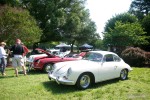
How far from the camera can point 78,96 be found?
22.7 feet

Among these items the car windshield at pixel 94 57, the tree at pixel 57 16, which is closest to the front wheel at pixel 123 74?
the car windshield at pixel 94 57

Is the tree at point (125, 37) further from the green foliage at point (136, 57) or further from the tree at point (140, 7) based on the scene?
the tree at point (140, 7)

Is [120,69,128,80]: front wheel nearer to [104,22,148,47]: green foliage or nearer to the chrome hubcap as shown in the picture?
the chrome hubcap

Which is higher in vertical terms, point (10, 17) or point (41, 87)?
point (10, 17)

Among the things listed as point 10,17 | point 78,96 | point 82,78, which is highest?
point 10,17

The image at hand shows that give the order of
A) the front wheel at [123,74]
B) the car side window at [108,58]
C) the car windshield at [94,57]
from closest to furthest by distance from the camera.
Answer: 1. the car windshield at [94,57]
2. the car side window at [108,58]
3. the front wheel at [123,74]

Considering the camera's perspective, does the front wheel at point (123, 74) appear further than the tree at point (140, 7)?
No

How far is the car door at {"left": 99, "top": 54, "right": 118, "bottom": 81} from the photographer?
8443mm

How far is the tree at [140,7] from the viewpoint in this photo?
46969 mm

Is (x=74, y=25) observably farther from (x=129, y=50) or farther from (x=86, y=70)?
(x=86, y=70)

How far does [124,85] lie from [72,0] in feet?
76.0

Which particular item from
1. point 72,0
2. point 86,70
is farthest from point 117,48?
point 86,70

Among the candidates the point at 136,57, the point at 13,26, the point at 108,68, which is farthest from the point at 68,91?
the point at 136,57

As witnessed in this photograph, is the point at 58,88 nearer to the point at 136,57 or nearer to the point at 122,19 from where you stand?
the point at 136,57
